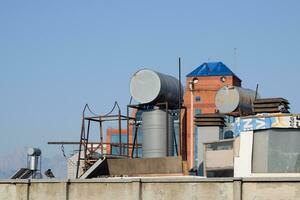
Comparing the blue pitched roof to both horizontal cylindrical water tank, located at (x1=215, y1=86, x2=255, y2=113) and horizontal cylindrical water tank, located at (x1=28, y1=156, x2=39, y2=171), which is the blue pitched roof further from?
horizontal cylindrical water tank, located at (x1=215, y1=86, x2=255, y2=113)

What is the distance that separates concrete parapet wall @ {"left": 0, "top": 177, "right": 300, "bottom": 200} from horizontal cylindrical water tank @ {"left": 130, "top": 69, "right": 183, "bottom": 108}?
1129 centimetres

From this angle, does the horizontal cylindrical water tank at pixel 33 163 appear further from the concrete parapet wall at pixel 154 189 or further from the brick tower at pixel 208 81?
the brick tower at pixel 208 81

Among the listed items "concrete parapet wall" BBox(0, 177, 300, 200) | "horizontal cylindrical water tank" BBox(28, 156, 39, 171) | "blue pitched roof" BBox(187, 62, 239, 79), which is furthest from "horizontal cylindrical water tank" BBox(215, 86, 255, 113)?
"blue pitched roof" BBox(187, 62, 239, 79)

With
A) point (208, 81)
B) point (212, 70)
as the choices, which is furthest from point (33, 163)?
point (212, 70)

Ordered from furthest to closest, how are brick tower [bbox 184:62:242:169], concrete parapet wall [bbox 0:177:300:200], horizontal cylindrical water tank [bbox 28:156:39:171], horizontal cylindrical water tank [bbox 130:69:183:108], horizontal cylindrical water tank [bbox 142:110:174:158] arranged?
1. brick tower [bbox 184:62:242:169]
2. horizontal cylindrical water tank [bbox 28:156:39:171]
3. horizontal cylindrical water tank [bbox 130:69:183:108]
4. horizontal cylindrical water tank [bbox 142:110:174:158]
5. concrete parapet wall [bbox 0:177:300:200]

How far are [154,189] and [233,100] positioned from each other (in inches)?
605

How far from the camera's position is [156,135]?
31719 millimetres

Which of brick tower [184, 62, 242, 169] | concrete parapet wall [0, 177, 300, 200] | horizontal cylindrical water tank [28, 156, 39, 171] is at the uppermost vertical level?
brick tower [184, 62, 242, 169]

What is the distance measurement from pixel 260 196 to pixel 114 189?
4815mm

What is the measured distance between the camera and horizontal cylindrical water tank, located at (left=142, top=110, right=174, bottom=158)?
31734 millimetres

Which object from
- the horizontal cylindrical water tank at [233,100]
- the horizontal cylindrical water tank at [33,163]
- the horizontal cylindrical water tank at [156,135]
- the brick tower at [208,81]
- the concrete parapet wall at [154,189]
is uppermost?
the brick tower at [208,81]

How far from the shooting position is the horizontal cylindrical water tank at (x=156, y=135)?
31.7 meters

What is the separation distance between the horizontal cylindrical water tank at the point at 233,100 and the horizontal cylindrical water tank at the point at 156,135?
3.87 m

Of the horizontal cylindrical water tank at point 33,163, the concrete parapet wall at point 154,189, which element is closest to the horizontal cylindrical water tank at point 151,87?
the concrete parapet wall at point 154,189
